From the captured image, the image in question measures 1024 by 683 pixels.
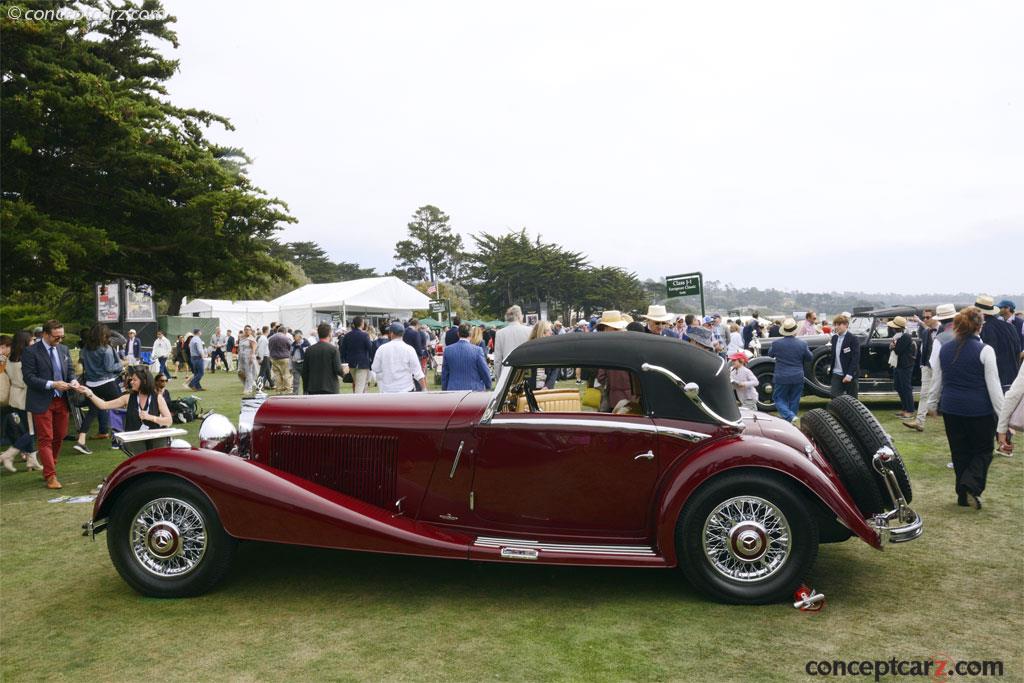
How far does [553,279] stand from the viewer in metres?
57.5

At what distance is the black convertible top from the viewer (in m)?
4.54

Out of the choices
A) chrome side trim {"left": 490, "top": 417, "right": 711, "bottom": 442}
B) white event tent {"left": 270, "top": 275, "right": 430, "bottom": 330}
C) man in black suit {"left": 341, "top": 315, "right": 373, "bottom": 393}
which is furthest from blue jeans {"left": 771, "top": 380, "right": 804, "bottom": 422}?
white event tent {"left": 270, "top": 275, "right": 430, "bottom": 330}

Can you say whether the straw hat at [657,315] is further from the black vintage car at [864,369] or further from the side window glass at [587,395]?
the side window glass at [587,395]

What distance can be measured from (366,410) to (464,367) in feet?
12.0

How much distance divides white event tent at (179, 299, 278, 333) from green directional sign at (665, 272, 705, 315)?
24.3 metres

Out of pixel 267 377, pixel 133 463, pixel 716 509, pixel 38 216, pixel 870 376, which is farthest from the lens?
pixel 267 377

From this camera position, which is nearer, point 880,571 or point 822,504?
point 822,504

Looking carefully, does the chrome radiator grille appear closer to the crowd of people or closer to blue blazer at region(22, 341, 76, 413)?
the crowd of people

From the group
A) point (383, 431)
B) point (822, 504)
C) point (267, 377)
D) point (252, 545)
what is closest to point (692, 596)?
point (822, 504)

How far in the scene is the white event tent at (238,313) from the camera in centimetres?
3991

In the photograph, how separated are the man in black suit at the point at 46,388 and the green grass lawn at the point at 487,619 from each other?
92.8 inches

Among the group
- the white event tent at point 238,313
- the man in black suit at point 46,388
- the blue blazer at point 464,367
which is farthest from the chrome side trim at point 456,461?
the white event tent at point 238,313

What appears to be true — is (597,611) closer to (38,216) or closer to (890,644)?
(890,644)

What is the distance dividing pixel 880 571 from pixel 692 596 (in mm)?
1423
